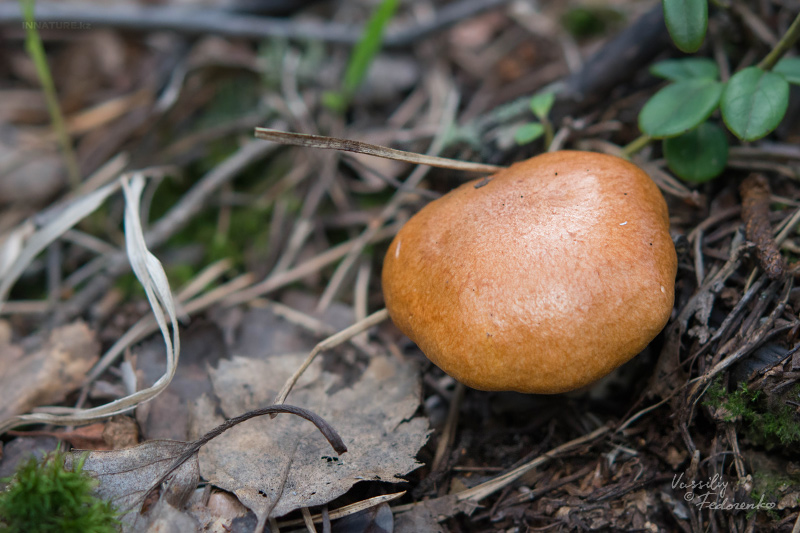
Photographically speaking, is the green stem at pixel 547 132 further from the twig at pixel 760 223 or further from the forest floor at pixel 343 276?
the twig at pixel 760 223

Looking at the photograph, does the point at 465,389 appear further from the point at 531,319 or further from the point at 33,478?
the point at 33,478

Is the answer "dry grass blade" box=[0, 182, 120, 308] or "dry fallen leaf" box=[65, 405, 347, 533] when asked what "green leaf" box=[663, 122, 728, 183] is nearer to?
"dry fallen leaf" box=[65, 405, 347, 533]

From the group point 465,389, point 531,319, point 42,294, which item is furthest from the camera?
point 42,294

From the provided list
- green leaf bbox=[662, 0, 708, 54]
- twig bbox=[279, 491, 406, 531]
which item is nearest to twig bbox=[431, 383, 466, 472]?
twig bbox=[279, 491, 406, 531]

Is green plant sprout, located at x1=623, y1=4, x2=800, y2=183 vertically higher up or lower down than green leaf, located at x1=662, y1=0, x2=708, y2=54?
lower down

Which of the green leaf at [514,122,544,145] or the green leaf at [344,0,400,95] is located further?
the green leaf at [344,0,400,95]

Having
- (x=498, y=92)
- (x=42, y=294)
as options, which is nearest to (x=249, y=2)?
(x=498, y=92)

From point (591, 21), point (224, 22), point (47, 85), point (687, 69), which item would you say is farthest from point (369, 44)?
point (47, 85)

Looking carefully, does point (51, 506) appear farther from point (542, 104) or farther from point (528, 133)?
point (542, 104)
